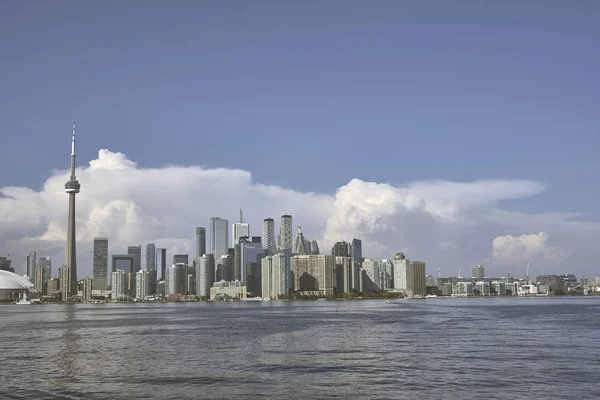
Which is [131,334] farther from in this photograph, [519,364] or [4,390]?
[519,364]

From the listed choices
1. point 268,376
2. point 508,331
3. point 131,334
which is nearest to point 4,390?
point 268,376

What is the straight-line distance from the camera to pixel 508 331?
11969 centimetres

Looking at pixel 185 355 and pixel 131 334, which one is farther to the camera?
pixel 131 334

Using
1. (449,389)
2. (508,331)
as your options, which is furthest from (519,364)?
(508,331)

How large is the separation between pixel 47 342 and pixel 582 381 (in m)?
86.6

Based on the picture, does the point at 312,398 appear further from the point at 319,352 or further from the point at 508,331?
the point at 508,331

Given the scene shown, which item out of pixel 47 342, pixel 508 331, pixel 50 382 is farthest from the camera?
pixel 508 331

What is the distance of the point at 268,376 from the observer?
65.4 m

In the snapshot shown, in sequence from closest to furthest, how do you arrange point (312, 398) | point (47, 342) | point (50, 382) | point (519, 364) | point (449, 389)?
point (312, 398), point (449, 389), point (50, 382), point (519, 364), point (47, 342)

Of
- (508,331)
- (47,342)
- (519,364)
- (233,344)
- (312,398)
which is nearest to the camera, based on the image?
(312,398)

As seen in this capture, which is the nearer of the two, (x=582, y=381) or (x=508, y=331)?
(x=582, y=381)

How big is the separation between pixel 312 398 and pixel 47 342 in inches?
2826

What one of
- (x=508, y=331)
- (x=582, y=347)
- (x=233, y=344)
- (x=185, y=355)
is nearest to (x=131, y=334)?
(x=233, y=344)

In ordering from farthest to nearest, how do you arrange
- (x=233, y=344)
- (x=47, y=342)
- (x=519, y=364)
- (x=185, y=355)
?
(x=47, y=342), (x=233, y=344), (x=185, y=355), (x=519, y=364)
